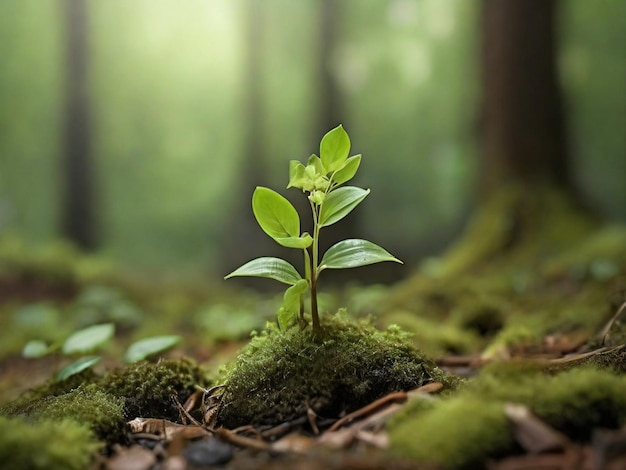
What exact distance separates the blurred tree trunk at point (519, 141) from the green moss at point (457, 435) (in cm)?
390

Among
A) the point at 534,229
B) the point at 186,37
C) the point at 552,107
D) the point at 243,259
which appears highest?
the point at 186,37

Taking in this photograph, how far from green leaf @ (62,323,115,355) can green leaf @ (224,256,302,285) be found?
36.3 inches

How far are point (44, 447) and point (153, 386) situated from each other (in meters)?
0.65

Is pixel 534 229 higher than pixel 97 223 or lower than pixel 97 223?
higher

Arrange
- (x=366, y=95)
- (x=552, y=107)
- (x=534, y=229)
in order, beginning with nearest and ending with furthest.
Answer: (x=534, y=229) → (x=552, y=107) → (x=366, y=95)

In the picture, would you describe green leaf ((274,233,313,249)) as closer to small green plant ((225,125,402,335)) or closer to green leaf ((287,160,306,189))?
small green plant ((225,125,402,335))

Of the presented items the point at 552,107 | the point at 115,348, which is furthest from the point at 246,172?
the point at 115,348

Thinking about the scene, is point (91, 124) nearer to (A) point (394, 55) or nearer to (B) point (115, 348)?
(A) point (394, 55)

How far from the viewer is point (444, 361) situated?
8.17 ft

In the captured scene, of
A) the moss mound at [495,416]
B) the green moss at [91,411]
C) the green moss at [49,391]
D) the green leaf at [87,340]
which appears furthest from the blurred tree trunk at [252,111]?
the moss mound at [495,416]

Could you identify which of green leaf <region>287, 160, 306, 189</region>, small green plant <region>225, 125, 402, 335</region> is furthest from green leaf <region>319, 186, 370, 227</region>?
green leaf <region>287, 160, 306, 189</region>

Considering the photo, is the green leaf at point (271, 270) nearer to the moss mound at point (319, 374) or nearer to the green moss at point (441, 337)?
the moss mound at point (319, 374)

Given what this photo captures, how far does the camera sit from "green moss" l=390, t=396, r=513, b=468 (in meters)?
1.24

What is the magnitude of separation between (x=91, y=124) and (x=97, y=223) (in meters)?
2.08
